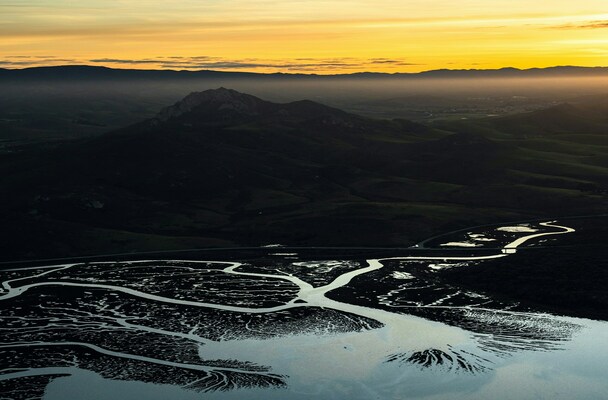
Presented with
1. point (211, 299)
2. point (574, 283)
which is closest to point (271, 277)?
point (211, 299)

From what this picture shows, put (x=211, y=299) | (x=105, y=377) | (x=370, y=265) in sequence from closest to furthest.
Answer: (x=105, y=377) → (x=211, y=299) → (x=370, y=265)

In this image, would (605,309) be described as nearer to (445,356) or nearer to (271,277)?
(445,356)

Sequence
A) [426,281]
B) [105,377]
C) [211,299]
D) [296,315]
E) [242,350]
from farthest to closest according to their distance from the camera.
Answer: [426,281], [211,299], [296,315], [242,350], [105,377]

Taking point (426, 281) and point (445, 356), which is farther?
point (426, 281)

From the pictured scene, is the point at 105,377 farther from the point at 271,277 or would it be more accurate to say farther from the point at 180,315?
the point at 271,277

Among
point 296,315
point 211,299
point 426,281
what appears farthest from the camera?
point 426,281

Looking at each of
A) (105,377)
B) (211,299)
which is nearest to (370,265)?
(211,299)
